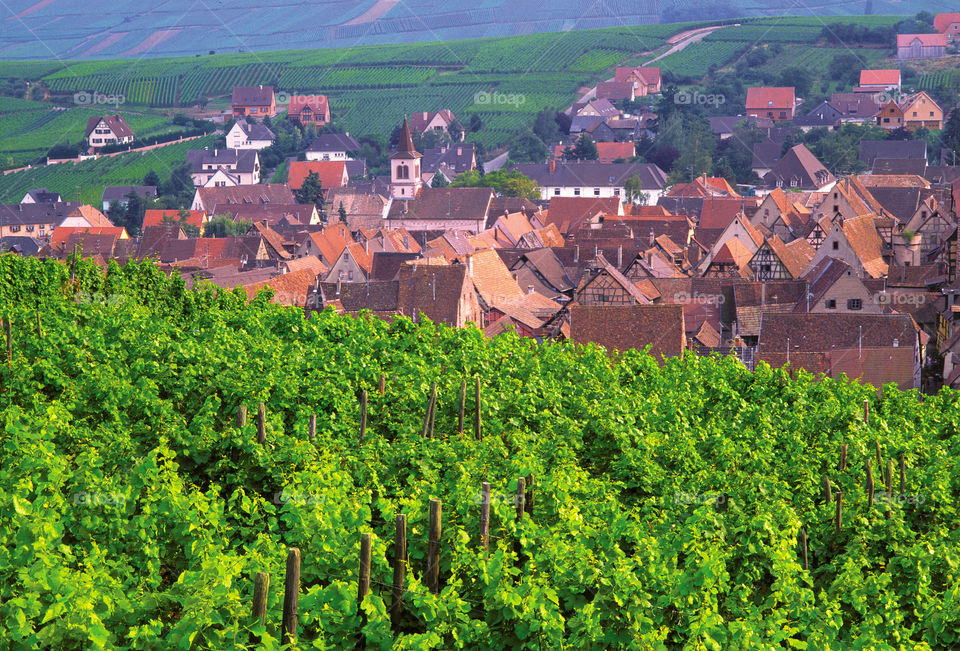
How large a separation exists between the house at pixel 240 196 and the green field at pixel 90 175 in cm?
1580

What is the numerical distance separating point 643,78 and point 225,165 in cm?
7337

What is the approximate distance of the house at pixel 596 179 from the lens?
134 metres

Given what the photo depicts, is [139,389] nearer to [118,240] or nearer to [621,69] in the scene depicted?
[118,240]

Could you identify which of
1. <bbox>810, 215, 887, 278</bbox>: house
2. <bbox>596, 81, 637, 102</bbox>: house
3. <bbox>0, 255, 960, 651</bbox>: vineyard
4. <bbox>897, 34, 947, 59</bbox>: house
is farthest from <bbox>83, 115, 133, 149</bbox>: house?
<bbox>0, 255, 960, 651</bbox>: vineyard

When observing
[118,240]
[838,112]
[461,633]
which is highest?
[838,112]

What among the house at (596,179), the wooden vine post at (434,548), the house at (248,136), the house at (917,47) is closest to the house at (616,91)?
the house at (917,47)

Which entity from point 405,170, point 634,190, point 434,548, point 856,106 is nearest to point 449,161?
point 405,170

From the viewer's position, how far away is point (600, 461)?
18844 millimetres

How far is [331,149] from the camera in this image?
170 metres

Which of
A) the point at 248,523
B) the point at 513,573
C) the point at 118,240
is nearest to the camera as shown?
the point at 513,573

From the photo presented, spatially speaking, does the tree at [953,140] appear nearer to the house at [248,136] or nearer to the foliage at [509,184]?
the foliage at [509,184]

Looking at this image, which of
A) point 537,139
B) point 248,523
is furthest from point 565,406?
point 537,139

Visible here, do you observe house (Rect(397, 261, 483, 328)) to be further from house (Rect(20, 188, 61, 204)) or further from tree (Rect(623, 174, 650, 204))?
house (Rect(20, 188, 61, 204))

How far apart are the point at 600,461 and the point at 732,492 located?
288 centimetres
